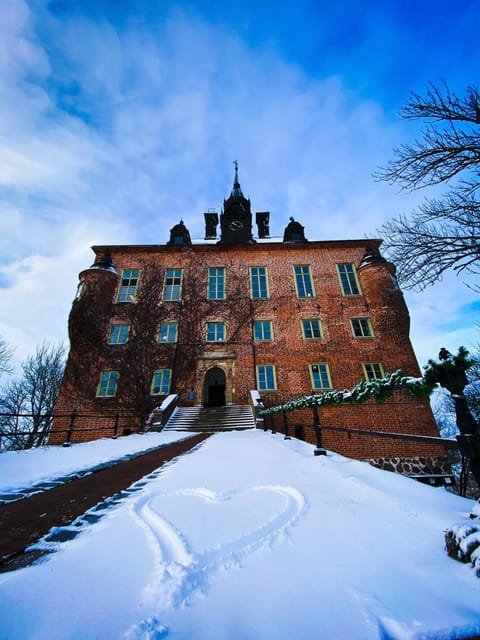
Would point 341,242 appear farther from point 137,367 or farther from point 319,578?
point 319,578

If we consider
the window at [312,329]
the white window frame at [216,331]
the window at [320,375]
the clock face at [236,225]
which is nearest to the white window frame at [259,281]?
the white window frame at [216,331]

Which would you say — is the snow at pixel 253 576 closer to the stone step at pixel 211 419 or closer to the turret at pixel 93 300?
the stone step at pixel 211 419

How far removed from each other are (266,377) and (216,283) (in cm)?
688

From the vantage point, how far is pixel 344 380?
13.1 m

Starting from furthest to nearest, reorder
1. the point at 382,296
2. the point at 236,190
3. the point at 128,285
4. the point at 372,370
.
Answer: the point at 236,190
the point at 128,285
the point at 382,296
the point at 372,370

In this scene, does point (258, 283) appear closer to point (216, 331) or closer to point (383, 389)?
point (216, 331)

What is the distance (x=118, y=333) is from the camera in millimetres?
14789

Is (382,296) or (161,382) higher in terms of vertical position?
(382,296)

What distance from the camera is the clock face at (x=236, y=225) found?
21391 mm

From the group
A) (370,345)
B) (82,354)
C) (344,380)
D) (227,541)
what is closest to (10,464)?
(227,541)

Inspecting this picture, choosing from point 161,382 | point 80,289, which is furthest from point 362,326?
point 80,289

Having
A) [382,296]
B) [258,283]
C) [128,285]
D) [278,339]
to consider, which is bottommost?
[278,339]

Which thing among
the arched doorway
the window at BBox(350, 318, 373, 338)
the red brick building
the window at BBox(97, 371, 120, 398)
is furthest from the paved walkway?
the window at BBox(350, 318, 373, 338)

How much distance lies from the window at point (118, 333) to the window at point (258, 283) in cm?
785
